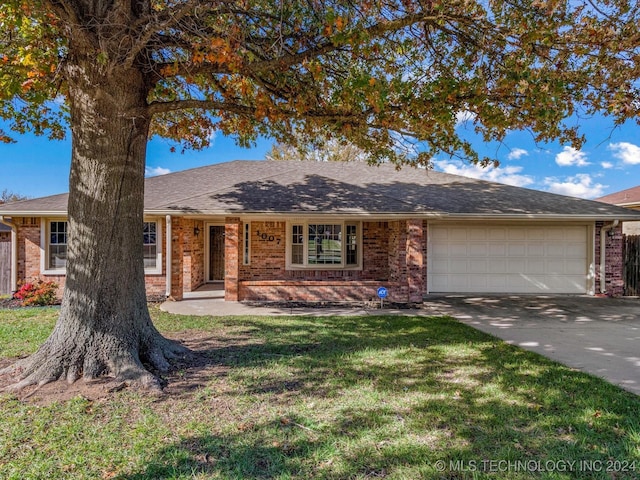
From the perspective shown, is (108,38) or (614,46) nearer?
(108,38)

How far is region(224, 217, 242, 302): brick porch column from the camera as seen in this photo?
9.84 metres

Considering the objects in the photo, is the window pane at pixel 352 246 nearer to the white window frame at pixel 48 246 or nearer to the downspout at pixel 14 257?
the white window frame at pixel 48 246

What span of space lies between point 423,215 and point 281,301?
4.63 metres

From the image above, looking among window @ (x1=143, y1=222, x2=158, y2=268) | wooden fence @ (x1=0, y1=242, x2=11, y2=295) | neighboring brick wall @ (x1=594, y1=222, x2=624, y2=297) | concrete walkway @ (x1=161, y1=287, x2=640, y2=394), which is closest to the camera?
concrete walkway @ (x1=161, y1=287, x2=640, y2=394)

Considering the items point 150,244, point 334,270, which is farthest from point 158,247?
point 334,270

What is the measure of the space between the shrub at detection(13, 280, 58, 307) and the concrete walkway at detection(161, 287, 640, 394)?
332 centimetres

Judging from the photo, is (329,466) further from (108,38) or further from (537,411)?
(108,38)

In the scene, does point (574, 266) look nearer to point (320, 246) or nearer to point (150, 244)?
point (320, 246)

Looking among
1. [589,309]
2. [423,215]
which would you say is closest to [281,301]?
[423,215]

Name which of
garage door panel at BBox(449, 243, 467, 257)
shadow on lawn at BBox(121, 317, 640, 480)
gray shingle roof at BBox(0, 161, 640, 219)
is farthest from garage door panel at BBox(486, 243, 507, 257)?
shadow on lawn at BBox(121, 317, 640, 480)

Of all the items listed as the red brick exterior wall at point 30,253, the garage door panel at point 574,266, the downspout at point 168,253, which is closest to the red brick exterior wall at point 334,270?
the downspout at point 168,253

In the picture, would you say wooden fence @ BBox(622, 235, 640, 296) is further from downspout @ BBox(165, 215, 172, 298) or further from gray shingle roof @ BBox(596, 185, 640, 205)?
downspout @ BBox(165, 215, 172, 298)

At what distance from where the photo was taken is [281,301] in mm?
10094

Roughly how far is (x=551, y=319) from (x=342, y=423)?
6.97 metres
